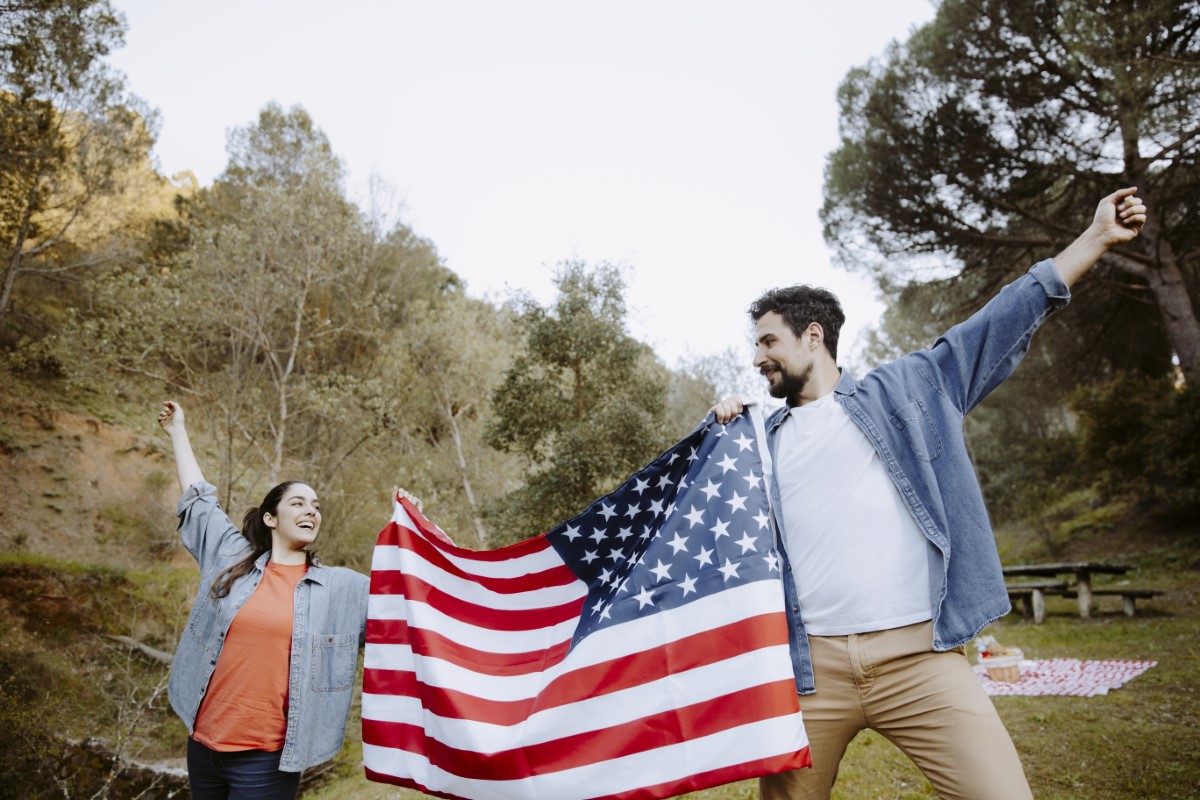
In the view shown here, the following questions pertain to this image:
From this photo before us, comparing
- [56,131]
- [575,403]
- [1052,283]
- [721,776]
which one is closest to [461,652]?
[721,776]

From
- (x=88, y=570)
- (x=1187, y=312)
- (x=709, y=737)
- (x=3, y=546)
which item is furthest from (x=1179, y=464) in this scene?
(x=3, y=546)

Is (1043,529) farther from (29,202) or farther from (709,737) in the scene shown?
(29,202)

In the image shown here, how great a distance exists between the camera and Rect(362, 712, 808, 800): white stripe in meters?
2.34

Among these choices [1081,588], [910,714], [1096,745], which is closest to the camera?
[910,714]

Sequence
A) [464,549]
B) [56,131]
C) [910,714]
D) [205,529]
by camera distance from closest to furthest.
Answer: [910,714], [205,529], [464,549], [56,131]

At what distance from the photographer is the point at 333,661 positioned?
310cm

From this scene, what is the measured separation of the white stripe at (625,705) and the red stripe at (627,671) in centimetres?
2

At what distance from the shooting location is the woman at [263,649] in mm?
2834

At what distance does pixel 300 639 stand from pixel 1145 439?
1827cm

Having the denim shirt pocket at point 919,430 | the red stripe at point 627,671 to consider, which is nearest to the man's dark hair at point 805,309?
the denim shirt pocket at point 919,430

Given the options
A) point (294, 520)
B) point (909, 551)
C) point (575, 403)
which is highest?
point (575, 403)

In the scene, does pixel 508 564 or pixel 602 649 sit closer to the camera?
pixel 602 649

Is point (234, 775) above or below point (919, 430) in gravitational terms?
below

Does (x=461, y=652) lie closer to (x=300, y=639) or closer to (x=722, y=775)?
(x=300, y=639)
